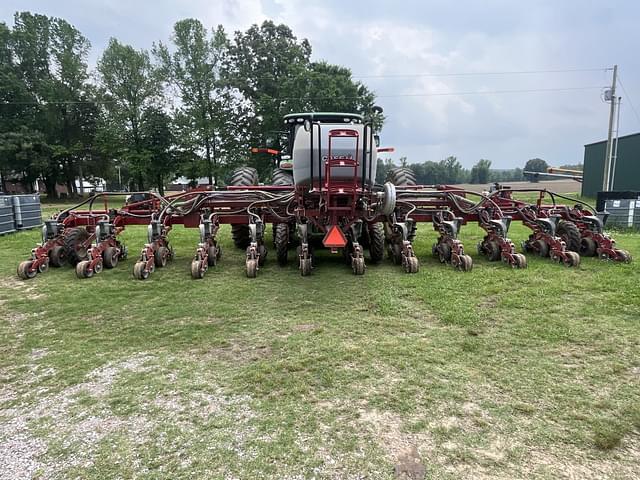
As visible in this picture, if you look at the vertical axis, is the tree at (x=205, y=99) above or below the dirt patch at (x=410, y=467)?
above

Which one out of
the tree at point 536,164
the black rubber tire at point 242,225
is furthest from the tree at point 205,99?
the tree at point 536,164

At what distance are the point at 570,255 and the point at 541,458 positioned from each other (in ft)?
17.0

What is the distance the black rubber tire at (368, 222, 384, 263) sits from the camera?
669 centimetres

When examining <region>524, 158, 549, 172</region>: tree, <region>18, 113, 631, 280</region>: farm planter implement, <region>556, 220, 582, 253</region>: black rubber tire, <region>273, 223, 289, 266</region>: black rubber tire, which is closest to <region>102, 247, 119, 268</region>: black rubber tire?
<region>18, 113, 631, 280</region>: farm planter implement

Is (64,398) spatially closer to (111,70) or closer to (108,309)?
(108,309)

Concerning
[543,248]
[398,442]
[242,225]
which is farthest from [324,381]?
[242,225]

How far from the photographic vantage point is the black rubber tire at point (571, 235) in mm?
7242

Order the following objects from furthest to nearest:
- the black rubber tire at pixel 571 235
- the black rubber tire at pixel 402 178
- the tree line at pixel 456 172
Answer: the tree line at pixel 456 172 → the black rubber tire at pixel 402 178 → the black rubber tire at pixel 571 235

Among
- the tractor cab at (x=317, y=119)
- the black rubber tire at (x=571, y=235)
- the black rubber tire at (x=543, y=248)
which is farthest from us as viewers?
the tractor cab at (x=317, y=119)

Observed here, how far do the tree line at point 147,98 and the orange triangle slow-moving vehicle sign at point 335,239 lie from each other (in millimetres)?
25329

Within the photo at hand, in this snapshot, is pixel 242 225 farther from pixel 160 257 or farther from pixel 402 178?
pixel 402 178

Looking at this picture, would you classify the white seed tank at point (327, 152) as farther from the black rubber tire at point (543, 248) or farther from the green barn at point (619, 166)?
the green barn at point (619, 166)

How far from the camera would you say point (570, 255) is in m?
6.45

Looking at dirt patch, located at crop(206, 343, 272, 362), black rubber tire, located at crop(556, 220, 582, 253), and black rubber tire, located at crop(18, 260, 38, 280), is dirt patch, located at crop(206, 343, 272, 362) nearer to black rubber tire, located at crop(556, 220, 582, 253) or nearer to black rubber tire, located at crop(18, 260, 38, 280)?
black rubber tire, located at crop(18, 260, 38, 280)
